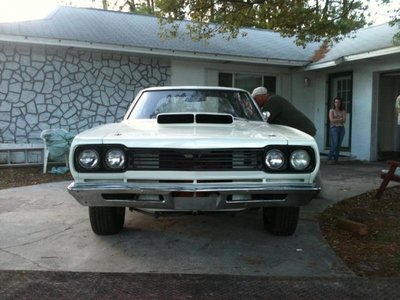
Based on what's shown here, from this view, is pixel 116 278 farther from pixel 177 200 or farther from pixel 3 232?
pixel 3 232

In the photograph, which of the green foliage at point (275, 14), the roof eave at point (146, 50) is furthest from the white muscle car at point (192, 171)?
the roof eave at point (146, 50)

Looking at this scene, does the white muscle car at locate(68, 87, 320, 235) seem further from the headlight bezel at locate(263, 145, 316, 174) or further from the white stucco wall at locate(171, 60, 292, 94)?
the white stucco wall at locate(171, 60, 292, 94)

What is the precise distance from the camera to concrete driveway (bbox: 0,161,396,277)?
158 inches

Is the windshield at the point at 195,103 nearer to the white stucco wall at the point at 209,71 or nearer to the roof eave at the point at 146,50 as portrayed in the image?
the roof eave at the point at 146,50

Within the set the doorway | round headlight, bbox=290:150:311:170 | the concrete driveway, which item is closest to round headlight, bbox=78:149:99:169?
the concrete driveway

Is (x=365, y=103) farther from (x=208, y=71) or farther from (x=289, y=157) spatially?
(x=289, y=157)

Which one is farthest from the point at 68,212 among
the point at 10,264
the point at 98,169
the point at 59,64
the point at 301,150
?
the point at 59,64

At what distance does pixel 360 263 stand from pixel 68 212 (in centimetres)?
359

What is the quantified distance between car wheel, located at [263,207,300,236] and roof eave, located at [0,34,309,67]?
6.89 metres

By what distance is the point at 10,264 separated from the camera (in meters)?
4.08

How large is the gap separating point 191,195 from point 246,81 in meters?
9.78

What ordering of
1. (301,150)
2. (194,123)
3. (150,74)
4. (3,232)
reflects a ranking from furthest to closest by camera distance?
1. (150,74)
2. (3,232)
3. (194,123)
4. (301,150)

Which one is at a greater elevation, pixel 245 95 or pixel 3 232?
pixel 245 95

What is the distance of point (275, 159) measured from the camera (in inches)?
154
